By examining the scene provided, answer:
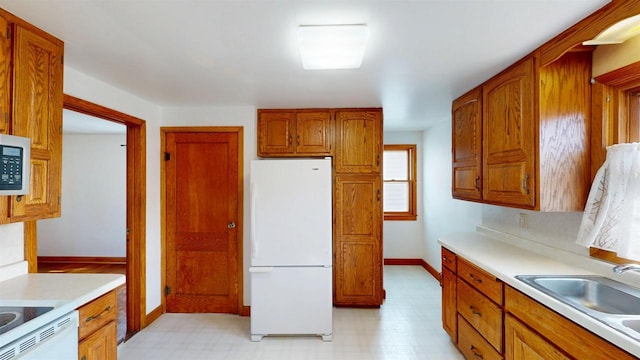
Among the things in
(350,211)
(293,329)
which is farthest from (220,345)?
(350,211)

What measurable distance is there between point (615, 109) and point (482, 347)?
164 centimetres

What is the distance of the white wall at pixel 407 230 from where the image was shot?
4727 millimetres

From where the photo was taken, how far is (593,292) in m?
1.58

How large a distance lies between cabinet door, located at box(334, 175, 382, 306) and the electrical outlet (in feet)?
4.12

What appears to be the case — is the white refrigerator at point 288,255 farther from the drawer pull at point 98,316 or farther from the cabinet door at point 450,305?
the drawer pull at point 98,316

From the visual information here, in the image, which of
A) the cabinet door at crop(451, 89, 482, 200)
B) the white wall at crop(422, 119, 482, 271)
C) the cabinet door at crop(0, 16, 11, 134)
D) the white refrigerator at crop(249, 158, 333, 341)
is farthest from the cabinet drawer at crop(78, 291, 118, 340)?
the white wall at crop(422, 119, 482, 271)

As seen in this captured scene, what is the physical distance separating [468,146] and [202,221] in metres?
2.69

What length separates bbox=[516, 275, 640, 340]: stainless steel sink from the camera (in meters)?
1.38

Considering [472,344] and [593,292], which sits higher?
[593,292]

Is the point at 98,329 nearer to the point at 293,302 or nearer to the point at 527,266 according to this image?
the point at 293,302

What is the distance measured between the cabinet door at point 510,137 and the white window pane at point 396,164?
8.21 feet

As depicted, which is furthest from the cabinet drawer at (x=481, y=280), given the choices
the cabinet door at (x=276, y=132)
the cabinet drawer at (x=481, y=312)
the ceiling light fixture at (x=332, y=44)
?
the cabinet door at (x=276, y=132)

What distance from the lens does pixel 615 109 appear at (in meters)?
1.64

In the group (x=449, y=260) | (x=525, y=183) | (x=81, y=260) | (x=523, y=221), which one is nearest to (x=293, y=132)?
(x=449, y=260)
